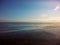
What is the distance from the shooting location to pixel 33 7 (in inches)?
65.0

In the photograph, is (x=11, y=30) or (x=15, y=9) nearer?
(x=15, y=9)

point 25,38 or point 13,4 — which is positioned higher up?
point 13,4

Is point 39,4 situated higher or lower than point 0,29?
higher

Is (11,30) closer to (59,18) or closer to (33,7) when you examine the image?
(33,7)

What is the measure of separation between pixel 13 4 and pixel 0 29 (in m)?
0.54

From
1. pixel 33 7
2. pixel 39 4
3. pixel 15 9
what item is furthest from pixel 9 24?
pixel 39 4

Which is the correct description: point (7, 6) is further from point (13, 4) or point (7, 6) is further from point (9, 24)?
point (9, 24)

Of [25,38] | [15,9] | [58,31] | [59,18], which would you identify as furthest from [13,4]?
[58,31]

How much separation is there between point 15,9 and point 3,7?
226 mm

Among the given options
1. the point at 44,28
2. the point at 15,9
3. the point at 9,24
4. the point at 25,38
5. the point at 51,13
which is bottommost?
the point at 25,38

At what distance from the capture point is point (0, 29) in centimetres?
168

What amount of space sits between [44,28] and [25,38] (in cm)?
43

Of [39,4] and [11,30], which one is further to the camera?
[11,30]

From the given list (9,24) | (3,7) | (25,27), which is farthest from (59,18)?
(3,7)
